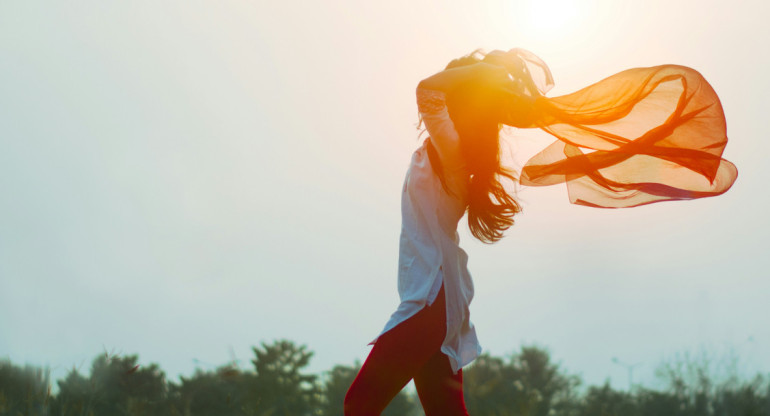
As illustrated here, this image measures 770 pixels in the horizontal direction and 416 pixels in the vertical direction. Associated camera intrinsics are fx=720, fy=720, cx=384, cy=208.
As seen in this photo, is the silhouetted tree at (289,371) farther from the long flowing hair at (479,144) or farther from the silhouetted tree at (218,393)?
the long flowing hair at (479,144)

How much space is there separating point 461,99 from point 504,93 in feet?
0.57

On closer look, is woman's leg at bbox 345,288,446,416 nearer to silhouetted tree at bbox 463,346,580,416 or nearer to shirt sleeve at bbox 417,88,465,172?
shirt sleeve at bbox 417,88,465,172

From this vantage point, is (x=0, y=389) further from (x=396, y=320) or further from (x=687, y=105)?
(x=687, y=105)

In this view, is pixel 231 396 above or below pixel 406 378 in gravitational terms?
above

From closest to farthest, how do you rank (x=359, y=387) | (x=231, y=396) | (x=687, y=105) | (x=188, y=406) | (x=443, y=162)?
(x=359, y=387)
(x=443, y=162)
(x=687, y=105)
(x=231, y=396)
(x=188, y=406)

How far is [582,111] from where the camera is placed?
3.28 metres

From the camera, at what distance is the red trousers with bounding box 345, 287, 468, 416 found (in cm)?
252

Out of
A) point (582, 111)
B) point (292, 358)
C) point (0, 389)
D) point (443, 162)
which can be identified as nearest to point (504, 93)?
point (443, 162)

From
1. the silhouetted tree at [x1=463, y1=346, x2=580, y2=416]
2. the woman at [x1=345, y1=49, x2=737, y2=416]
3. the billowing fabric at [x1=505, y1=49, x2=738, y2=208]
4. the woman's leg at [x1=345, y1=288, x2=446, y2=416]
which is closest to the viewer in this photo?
the woman's leg at [x1=345, y1=288, x2=446, y2=416]

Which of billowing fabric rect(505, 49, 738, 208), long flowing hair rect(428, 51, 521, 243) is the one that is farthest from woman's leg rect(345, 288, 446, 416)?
billowing fabric rect(505, 49, 738, 208)

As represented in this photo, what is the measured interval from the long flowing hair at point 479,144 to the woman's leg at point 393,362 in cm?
51

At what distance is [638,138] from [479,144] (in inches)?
36.5

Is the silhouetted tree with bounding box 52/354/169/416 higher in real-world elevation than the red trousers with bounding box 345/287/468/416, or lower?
higher

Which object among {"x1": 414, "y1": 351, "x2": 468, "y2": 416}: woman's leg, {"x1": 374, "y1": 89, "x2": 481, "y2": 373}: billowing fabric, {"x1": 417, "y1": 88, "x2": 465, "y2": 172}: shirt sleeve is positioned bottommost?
{"x1": 414, "y1": 351, "x2": 468, "y2": 416}: woman's leg
